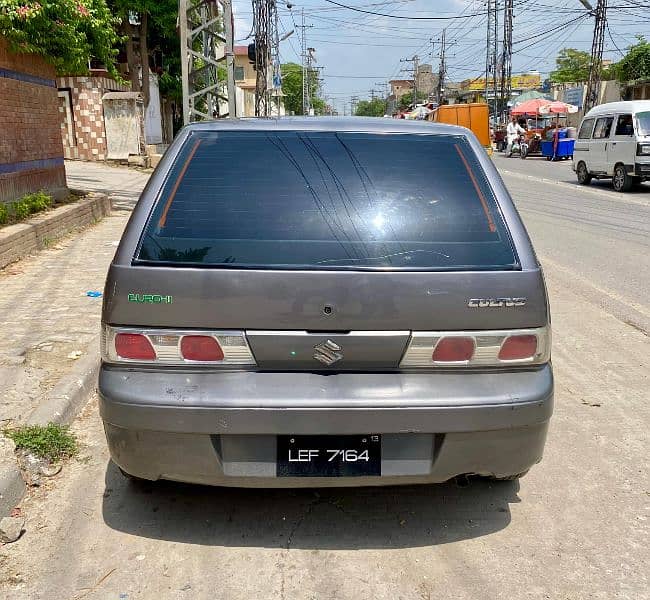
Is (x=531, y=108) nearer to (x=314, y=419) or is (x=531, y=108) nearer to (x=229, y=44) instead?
(x=229, y=44)

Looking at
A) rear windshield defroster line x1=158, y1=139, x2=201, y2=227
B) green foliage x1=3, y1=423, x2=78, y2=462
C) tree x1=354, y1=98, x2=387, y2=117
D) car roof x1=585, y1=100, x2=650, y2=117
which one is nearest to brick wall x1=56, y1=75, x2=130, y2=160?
car roof x1=585, y1=100, x2=650, y2=117

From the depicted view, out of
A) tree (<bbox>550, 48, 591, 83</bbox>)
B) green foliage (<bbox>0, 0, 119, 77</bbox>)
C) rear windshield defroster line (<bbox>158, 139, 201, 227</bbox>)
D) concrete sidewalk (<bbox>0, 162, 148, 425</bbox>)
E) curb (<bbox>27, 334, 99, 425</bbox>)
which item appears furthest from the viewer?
tree (<bbox>550, 48, 591, 83</bbox>)

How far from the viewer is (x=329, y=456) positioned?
8.82 feet

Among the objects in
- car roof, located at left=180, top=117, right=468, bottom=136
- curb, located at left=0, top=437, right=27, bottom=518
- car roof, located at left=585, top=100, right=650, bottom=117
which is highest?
car roof, located at left=585, top=100, right=650, bottom=117

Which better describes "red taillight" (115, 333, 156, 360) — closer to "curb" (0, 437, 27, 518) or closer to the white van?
"curb" (0, 437, 27, 518)

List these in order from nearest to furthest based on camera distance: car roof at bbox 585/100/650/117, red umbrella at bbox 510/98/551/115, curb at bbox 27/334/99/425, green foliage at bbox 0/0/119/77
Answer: curb at bbox 27/334/99/425
green foliage at bbox 0/0/119/77
car roof at bbox 585/100/650/117
red umbrella at bbox 510/98/551/115

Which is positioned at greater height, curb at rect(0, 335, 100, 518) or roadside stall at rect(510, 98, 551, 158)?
roadside stall at rect(510, 98, 551, 158)

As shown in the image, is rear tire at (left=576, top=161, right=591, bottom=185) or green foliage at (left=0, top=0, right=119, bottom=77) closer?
green foliage at (left=0, top=0, right=119, bottom=77)

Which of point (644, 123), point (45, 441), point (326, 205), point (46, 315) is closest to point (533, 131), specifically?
point (644, 123)

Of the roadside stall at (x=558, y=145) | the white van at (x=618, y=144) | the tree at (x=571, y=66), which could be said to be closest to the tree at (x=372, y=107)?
the tree at (x=571, y=66)

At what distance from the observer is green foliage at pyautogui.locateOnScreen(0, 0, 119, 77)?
8445mm

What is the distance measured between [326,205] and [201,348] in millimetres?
787

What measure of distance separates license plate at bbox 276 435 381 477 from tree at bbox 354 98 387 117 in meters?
156

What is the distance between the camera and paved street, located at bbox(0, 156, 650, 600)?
2.60 metres
